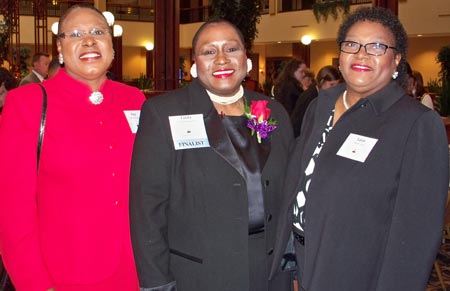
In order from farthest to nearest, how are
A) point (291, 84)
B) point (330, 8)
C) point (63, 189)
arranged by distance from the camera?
point (330, 8) < point (291, 84) < point (63, 189)

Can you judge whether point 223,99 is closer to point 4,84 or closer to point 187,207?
point 187,207

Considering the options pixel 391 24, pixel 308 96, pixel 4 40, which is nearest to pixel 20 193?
pixel 391 24

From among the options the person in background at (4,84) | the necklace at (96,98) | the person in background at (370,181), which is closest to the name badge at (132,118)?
the necklace at (96,98)

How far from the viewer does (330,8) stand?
1547cm

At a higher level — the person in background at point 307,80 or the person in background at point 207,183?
the person in background at point 307,80

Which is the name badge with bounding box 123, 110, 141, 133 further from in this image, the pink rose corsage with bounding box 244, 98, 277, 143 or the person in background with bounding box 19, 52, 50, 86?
the person in background with bounding box 19, 52, 50, 86

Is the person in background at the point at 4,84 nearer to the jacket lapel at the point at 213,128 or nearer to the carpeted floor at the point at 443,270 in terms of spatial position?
the jacket lapel at the point at 213,128

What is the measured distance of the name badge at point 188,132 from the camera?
1942 mm

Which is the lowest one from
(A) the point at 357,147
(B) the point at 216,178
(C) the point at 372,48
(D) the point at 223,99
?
(B) the point at 216,178

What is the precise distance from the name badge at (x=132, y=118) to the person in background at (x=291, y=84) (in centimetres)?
464

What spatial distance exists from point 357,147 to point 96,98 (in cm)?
97

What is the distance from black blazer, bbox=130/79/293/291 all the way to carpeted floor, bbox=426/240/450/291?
2881 millimetres

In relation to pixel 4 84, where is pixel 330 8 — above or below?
above

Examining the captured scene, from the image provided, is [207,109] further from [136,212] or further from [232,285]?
[232,285]
